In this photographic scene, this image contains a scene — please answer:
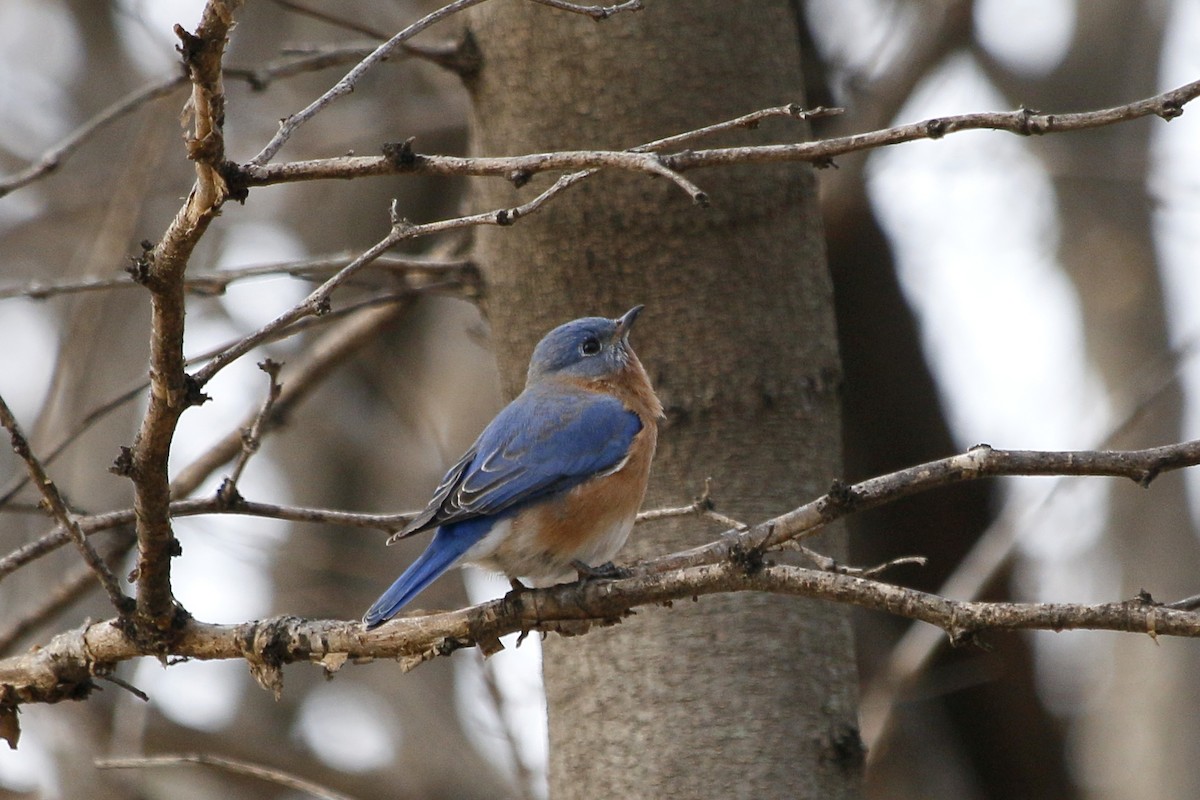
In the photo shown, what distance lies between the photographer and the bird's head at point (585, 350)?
3.64m

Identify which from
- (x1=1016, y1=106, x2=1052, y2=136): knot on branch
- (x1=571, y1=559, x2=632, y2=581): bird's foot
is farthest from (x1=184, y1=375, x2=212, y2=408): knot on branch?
(x1=1016, y1=106, x2=1052, y2=136): knot on branch

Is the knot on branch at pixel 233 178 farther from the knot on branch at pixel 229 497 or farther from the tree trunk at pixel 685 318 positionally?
the tree trunk at pixel 685 318

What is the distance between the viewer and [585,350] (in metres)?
4.03

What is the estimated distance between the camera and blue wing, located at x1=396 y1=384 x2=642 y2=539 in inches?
138

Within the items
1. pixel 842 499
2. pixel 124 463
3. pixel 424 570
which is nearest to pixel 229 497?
pixel 424 570

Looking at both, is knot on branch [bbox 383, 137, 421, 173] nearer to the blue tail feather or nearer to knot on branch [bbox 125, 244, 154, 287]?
knot on branch [bbox 125, 244, 154, 287]

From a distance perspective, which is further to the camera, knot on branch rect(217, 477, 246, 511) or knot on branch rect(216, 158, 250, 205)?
knot on branch rect(217, 477, 246, 511)

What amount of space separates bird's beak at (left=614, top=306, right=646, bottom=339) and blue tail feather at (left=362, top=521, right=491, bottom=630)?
2.18ft

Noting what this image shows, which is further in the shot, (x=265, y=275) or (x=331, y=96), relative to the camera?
(x=265, y=275)

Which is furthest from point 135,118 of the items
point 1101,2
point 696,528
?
point 696,528

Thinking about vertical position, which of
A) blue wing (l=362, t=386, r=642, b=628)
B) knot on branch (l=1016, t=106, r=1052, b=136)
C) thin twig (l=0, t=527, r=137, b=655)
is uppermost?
blue wing (l=362, t=386, r=642, b=628)

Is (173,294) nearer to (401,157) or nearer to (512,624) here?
(401,157)

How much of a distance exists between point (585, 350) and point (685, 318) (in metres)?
0.63

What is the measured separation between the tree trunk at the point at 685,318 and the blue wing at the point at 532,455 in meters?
0.18
